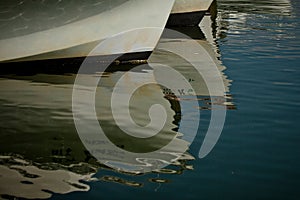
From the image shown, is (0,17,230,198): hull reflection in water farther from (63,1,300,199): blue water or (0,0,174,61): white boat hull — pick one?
(0,0,174,61): white boat hull

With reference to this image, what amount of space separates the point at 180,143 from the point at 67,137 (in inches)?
42.0

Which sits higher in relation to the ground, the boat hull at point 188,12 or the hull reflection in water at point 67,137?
the boat hull at point 188,12

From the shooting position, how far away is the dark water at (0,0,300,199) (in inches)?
127

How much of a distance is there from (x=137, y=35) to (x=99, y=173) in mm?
4448

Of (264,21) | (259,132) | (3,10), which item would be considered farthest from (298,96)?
(264,21)

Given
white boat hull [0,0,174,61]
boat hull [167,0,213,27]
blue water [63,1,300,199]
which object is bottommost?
blue water [63,1,300,199]

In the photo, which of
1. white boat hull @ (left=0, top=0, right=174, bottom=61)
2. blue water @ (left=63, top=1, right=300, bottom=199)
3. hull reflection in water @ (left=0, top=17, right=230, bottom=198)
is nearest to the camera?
blue water @ (left=63, top=1, right=300, bottom=199)

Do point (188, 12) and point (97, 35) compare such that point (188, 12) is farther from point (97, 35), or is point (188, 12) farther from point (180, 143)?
point (180, 143)

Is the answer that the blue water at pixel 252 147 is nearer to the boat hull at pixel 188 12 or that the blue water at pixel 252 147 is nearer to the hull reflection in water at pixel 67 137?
the hull reflection in water at pixel 67 137

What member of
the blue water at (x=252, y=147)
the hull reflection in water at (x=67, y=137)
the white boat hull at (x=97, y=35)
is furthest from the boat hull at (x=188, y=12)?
the hull reflection in water at (x=67, y=137)

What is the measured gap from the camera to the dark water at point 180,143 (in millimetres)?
3225

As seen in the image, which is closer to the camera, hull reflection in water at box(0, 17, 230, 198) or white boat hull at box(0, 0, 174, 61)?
hull reflection in water at box(0, 17, 230, 198)

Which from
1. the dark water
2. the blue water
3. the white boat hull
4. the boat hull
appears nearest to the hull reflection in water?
the dark water

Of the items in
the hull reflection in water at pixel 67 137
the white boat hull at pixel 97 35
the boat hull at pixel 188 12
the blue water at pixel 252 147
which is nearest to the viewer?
the blue water at pixel 252 147
